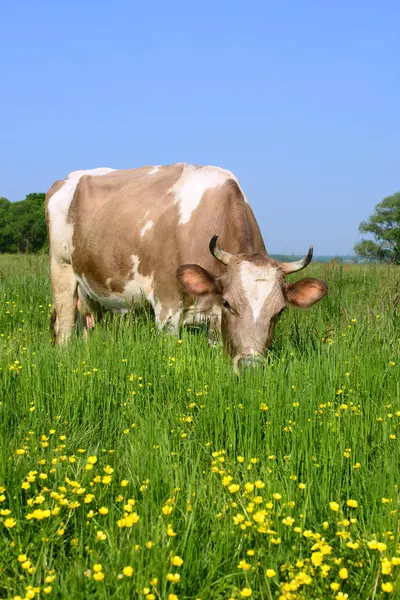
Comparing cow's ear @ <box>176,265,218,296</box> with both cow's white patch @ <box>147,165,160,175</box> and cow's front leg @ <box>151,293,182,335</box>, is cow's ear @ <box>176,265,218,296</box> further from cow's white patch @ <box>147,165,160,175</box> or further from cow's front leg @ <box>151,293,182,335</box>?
cow's white patch @ <box>147,165,160,175</box>

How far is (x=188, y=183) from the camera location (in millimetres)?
8453

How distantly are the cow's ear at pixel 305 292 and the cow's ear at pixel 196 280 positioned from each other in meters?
0.78

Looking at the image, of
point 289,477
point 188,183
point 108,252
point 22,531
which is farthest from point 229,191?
point 22,531

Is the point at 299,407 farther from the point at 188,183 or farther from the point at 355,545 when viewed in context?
the point at 188,183

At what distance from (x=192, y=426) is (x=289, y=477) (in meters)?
1.14

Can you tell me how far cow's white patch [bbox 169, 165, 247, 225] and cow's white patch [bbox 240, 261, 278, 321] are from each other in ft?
5.17

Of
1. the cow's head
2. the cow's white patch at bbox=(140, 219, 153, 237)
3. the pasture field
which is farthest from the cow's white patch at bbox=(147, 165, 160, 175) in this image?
the pasture field

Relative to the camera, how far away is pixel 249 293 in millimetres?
6480

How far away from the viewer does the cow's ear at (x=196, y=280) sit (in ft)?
23.1

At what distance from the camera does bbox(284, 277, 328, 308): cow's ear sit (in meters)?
6.95

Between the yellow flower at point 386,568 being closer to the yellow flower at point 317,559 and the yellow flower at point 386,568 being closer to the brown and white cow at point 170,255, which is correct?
the yellow flower at point 317,559

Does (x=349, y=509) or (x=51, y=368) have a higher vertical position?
(x=51, y=368)

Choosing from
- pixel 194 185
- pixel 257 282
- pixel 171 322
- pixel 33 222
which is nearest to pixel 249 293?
pixel 257 282

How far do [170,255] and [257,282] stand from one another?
5.89 ft
